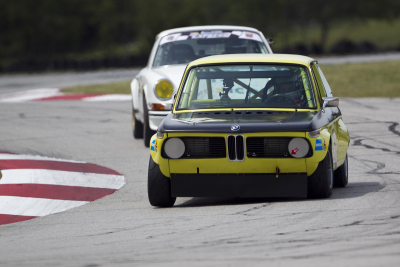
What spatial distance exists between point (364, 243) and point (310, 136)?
136 centimetres

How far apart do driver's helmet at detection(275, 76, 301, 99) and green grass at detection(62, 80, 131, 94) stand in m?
12.8

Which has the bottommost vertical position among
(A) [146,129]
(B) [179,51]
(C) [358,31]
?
Answer: (C) [358,31]

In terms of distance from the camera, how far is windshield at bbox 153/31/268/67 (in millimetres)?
10484

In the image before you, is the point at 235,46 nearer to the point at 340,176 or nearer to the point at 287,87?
the point at 287,87

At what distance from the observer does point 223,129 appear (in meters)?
5.66

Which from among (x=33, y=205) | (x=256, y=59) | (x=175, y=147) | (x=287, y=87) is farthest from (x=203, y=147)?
(x=33, y=205)

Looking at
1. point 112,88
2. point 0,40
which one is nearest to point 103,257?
point 112,88

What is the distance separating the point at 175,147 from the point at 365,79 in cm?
1433

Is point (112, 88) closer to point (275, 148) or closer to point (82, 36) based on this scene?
point (275, 148)

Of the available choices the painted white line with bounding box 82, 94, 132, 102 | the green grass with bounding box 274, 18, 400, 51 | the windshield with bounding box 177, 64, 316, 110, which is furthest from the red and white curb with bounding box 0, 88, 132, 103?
the green grass with bounding box 274, 18, 400, 51

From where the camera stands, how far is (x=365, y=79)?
1919 centimetres

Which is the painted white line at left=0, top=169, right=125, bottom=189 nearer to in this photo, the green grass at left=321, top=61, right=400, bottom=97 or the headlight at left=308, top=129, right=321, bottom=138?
the headlight at left=308, top=129, right=321, bottom=138

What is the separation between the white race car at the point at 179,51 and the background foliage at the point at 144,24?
2039 cm

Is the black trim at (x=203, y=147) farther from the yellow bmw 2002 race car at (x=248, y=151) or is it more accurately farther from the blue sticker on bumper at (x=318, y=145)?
the blue sticker on bumper at (x=318, y=145)
